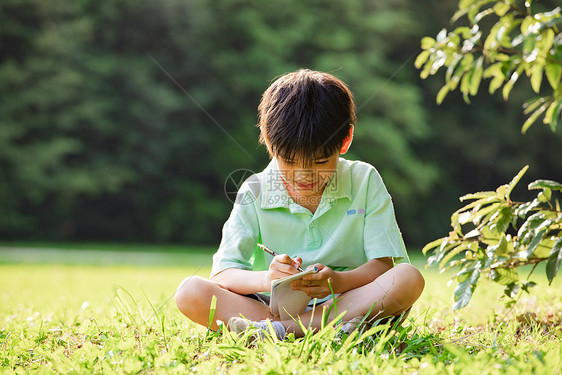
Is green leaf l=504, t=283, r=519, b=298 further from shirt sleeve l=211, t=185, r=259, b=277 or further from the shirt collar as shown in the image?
shirt sleeve l=211, t=185, r=259, b=277

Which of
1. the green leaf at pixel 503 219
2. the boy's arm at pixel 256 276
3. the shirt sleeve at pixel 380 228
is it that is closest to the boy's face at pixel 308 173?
the shirt sleeve at pixel 380 228

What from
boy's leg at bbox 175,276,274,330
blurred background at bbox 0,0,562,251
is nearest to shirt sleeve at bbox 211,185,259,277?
boy's leg at bbox 175,276,274,330

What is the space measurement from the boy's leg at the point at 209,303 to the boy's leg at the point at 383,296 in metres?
0.18

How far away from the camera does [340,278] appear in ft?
6.75

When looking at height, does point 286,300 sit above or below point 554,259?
below

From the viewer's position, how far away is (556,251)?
198cm

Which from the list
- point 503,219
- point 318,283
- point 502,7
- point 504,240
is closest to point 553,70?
point 502,7

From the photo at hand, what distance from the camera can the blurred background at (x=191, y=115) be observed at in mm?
13164

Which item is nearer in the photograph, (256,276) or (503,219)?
(256,276)

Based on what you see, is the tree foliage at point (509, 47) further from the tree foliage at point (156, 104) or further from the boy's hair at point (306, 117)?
the tree foliage at point (156, 104)

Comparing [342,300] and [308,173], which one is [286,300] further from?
[308,173]

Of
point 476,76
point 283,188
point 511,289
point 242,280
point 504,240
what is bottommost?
point 511,289

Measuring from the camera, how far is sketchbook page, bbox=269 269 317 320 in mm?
1992

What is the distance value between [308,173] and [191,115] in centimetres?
1214
